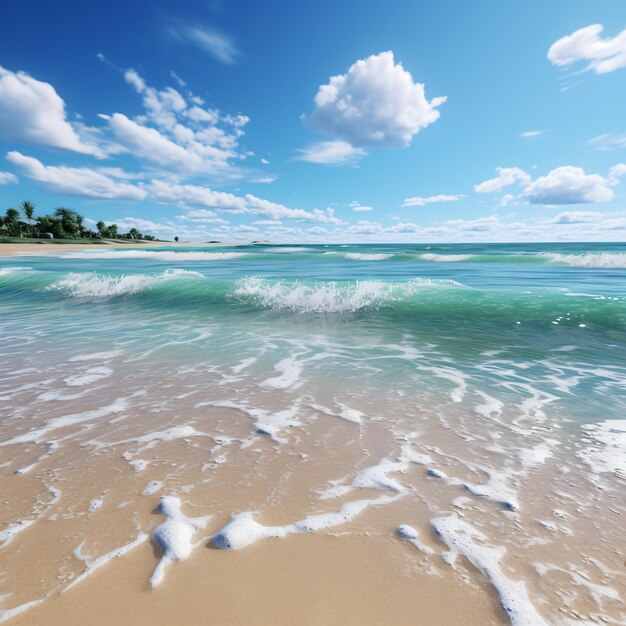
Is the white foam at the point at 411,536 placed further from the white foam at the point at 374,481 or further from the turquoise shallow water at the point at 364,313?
the turquoise shallow water at the point at 364,313

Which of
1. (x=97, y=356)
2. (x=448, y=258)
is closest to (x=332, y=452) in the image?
(x=97, y=356)

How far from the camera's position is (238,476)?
3.15m

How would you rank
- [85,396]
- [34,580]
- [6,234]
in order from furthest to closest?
[6,234] → [85,396] → [34,580]

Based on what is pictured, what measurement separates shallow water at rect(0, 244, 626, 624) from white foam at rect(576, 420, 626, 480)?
0.02 metres

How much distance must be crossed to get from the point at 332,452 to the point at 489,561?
5.26ft

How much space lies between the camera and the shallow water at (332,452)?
2311 mm

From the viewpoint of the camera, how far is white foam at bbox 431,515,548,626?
6.39 feet

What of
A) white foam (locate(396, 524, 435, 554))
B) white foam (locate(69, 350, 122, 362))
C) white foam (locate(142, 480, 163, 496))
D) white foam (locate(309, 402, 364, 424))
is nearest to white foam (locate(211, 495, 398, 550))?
white foam (locate(396, 524, 435, 554))

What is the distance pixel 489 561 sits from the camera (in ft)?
7.48

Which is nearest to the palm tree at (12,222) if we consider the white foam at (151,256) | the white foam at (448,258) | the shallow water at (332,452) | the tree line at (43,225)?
the tree line at (43,225)

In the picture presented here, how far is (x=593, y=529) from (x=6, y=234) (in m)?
126

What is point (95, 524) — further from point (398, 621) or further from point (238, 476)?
point (398, 621)

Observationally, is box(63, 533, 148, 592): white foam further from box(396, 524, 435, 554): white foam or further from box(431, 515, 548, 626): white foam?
box(431, 515, 548, 626): white foam

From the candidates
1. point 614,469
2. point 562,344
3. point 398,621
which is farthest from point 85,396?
point 562,344
